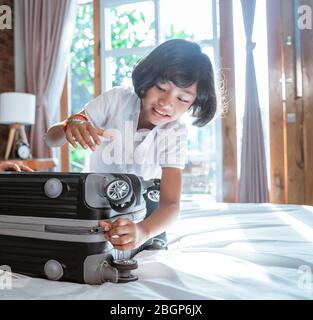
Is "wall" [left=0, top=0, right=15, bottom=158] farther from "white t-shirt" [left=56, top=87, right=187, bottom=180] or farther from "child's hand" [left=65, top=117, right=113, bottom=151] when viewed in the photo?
"child's hand" [left=65, top=117, right=113, bottom=151]

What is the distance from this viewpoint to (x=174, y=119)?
973mm

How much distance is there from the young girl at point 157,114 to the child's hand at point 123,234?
0.62 ft

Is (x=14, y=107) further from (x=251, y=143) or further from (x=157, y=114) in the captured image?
(x=157, y=114)

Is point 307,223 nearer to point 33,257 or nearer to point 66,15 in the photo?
point 33,257

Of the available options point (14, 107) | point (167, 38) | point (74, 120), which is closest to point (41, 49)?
point (14, 107)

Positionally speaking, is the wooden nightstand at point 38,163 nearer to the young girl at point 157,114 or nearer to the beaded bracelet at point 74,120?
the young girl at point 157,114

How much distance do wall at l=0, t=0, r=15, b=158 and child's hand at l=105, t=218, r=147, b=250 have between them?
8.87 ft

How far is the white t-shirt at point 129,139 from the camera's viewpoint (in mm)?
965

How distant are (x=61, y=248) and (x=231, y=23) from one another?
2.62m

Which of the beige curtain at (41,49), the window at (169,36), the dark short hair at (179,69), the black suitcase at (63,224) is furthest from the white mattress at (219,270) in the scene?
the beige curtain at (41,49)

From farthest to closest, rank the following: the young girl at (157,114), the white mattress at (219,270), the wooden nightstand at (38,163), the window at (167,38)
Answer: the window at (167,38), the wooden nightstand at (38,163), the young girl at (157,114), the white mattress at (219,270)

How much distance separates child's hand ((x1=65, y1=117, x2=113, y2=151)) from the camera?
704 millimetres

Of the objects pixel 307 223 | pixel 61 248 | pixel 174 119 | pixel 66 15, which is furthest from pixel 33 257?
pixel 66 15

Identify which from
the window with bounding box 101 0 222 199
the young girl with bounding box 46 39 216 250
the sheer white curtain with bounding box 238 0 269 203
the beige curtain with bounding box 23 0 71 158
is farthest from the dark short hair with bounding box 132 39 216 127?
the beige curtain with bounding box 23 0 71 158
